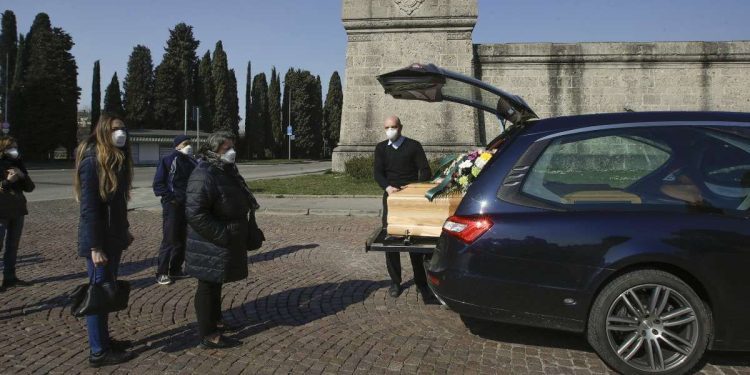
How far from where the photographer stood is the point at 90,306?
12.0 ft

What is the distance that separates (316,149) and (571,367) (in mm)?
69635

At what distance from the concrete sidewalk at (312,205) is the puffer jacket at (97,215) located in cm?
812

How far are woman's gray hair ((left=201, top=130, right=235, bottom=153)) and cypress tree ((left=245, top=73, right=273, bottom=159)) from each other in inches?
2503

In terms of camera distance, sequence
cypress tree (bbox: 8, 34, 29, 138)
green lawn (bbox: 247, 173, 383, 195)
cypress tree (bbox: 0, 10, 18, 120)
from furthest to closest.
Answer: cypress tree (bbox: 0, 10, 18, 120), cypress tree (bbox: 8, 34, 29, 138), green lawn (bbox: 247, 173, 383, 195)

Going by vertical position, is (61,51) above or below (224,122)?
above

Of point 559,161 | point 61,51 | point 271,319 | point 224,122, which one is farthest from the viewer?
point 224,122

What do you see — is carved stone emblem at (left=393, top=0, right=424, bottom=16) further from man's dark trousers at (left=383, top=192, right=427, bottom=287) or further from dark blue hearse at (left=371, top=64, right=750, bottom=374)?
dark blue hearse at (left=371, top=64, right=750, bottom=374)

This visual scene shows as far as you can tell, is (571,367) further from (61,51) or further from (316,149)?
(316,149)

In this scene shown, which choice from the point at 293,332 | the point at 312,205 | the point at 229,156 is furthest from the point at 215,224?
the point at 312,205

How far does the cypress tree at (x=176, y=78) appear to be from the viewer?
191 feet

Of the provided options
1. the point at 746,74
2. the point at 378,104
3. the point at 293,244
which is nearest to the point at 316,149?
the point at 378,104

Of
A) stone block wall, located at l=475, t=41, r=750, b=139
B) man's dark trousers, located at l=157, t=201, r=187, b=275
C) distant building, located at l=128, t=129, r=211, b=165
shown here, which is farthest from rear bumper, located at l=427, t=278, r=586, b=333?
distant building, located at l=128, t=129, r=211, b=165

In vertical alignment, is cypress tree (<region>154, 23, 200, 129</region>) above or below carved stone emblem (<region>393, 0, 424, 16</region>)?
above

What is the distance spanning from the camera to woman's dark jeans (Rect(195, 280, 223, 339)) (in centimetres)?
414
